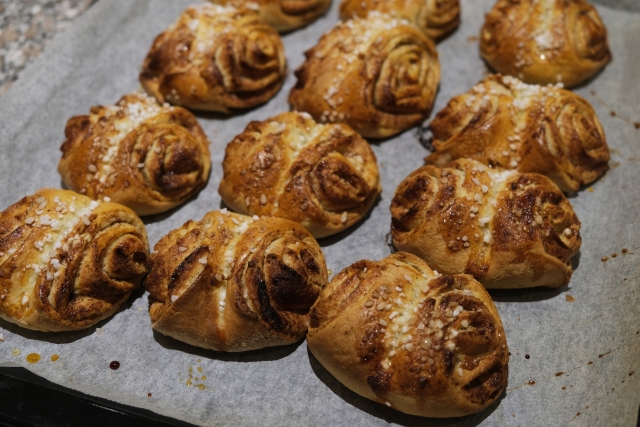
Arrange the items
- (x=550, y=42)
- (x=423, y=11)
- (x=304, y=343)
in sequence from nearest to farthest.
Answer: (x=304, y=343) → (x=550, y=42) → (x=423, y=11)

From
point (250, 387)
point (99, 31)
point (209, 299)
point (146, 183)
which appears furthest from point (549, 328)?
point (99, 31)

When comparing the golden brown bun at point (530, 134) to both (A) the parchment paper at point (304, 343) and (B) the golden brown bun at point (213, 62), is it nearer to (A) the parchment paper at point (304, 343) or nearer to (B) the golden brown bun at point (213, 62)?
(A) the parchment paper at point (304, 343)

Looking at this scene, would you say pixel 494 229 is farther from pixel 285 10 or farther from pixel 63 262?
pixel 285 10

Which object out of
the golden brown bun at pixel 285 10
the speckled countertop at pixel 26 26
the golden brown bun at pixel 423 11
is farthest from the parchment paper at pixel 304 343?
the golden brown bun at pixel 285 10

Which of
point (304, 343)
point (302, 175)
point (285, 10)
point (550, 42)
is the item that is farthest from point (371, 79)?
point (304, 343)

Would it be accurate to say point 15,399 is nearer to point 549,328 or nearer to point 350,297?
point 350,297

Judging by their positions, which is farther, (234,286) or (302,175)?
(302,175)

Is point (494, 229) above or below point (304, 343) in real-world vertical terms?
above
